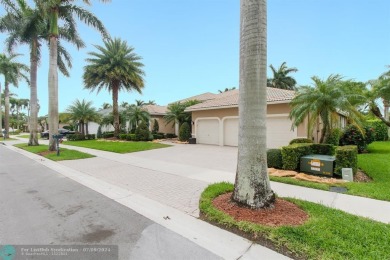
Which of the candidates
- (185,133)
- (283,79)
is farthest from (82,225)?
(283,79)

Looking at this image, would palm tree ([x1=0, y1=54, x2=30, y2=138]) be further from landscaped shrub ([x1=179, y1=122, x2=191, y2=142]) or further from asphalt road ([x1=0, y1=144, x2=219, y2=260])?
asphalt road ([x1=0, y1=144, x2=219, y2=260])

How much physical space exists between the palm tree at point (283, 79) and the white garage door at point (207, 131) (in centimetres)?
2291

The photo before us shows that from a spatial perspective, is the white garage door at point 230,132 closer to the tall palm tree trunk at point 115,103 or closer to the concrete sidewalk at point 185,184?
the concrete sidewalk at point 185,184

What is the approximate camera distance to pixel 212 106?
18516mm

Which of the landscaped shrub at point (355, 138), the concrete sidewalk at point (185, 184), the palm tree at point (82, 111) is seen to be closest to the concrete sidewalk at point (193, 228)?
the concrete sidewalk at point (185, 184)

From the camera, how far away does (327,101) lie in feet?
30.6

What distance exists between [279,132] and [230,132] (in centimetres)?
416

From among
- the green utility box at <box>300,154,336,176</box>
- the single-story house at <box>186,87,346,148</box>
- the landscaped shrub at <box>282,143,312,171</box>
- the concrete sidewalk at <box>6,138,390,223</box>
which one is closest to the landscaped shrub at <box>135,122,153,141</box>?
the single-story house at <box>186,87,346,148</box>

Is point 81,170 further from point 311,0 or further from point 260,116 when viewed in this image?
point 311,0

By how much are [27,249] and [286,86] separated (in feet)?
131

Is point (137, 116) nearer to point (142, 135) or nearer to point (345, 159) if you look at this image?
point (142, 135)

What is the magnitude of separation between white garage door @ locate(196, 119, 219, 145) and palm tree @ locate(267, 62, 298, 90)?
22.9 m

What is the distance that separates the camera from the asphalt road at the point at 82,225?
10.7ft

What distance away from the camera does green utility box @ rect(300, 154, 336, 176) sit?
7555mm
